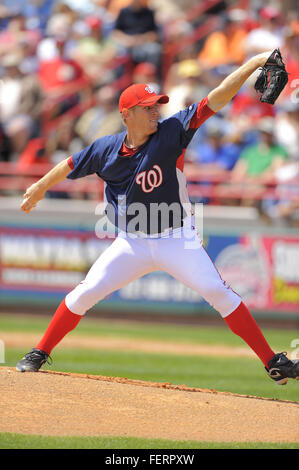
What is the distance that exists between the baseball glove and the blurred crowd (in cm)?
636

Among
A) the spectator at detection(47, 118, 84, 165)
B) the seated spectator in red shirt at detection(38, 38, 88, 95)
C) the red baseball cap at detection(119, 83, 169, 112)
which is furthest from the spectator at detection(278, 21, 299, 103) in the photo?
the red baseball cap at detection(119, 83, 169, 112)

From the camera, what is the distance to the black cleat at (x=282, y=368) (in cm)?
609

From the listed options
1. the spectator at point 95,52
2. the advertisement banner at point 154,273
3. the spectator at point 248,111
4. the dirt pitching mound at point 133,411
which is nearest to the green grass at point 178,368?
the dirt pitching mound at point 133,411

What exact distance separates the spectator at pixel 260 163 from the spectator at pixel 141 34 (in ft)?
11.5

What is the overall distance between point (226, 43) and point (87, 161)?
920 cm

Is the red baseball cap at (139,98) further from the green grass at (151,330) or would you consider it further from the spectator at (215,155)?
the spectator at (215,155)

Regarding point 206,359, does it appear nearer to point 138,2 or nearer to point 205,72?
point 205,72

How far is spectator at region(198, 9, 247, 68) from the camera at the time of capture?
14.6 metres

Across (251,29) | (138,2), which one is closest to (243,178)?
(251,29)

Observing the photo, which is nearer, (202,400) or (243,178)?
(202,400)

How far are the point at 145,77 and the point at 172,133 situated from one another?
328 inches

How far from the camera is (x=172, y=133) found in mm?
6094

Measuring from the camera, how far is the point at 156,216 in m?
6.16

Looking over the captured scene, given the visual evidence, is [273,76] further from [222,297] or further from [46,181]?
[46,181]
